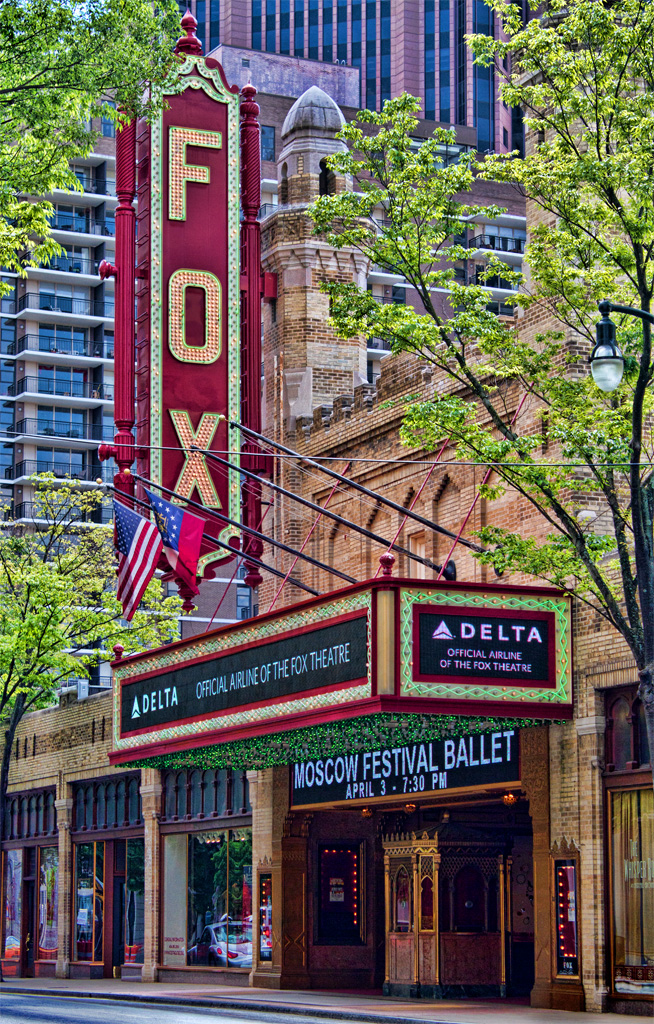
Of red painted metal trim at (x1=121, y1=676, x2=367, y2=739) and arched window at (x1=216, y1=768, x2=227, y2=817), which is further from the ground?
red painted metal trim at (x1=121, y1=676, x2=367, y2=739)

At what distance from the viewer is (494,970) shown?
28719 millimetres

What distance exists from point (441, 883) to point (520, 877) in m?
1.66

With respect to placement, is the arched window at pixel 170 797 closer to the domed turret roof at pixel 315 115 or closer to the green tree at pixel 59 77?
the domed turret roof at pixel 315 115

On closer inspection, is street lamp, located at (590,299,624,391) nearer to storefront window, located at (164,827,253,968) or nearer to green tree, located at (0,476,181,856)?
storefront window, located at (164,827,253,968)

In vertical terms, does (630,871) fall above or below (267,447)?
below

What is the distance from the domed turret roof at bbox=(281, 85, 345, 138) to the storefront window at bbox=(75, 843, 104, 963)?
61.8 ft

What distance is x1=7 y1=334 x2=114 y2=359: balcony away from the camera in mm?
95062

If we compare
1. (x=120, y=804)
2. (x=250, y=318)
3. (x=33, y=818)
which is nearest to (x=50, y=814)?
(x=33, y=818)

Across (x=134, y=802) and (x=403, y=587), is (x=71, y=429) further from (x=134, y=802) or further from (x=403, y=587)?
(x=403, y=587)

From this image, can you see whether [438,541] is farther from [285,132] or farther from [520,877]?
[285,132]

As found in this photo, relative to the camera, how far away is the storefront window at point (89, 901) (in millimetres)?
40625

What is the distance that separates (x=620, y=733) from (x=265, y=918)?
38.2 ft

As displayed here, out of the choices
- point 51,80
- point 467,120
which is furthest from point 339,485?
point 467,120

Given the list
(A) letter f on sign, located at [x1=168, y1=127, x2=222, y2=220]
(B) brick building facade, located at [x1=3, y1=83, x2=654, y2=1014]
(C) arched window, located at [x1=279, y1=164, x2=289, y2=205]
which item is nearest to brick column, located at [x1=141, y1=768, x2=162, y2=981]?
(B) brick building facade, located at [x1=3, y1=83, x2=654, y2=1014]
